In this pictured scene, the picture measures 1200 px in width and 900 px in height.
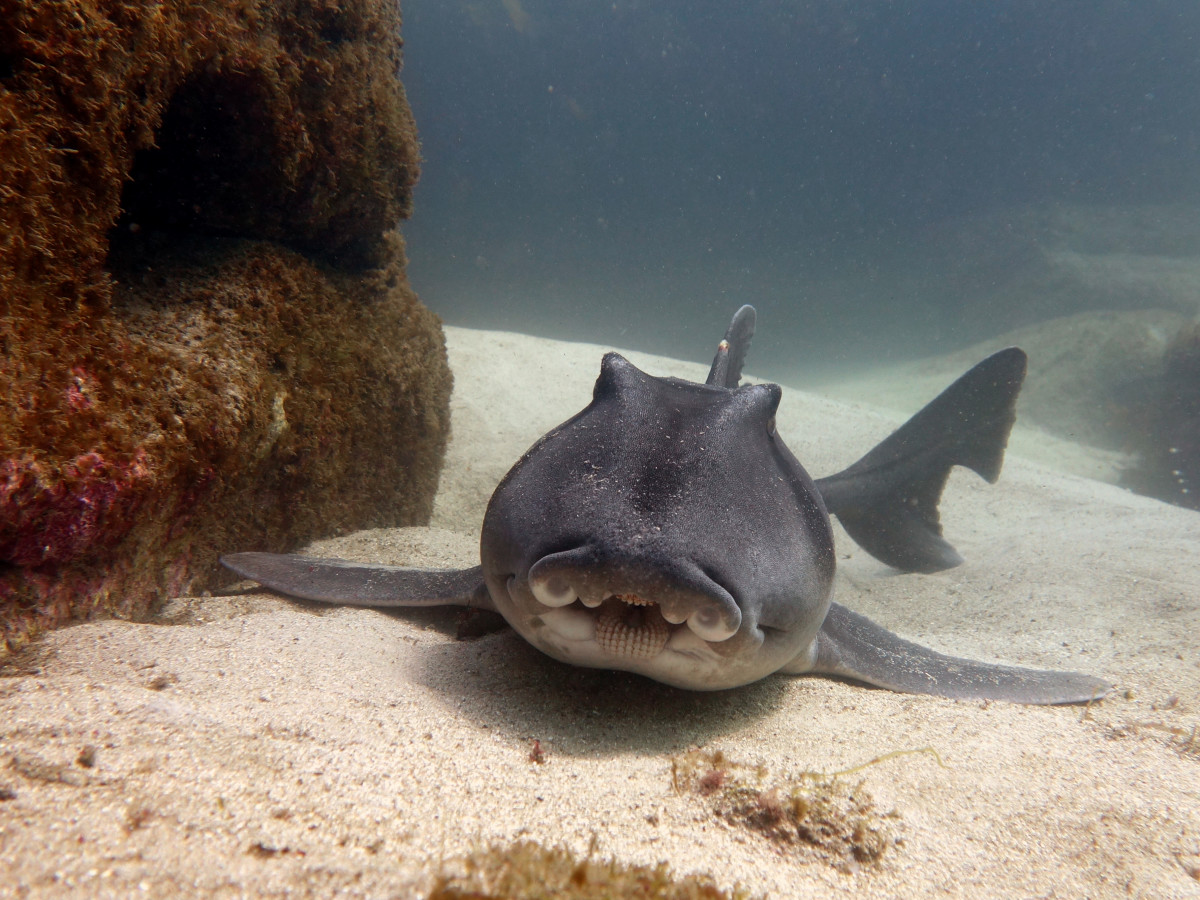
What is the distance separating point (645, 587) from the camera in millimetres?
1671

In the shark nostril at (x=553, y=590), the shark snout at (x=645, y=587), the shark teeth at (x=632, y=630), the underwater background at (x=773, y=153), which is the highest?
the underwater background at (x=773, y=153)

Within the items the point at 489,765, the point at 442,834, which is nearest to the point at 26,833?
the point at 442,834

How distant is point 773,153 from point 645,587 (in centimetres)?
5134

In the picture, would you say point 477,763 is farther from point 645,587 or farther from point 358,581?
point 358,581

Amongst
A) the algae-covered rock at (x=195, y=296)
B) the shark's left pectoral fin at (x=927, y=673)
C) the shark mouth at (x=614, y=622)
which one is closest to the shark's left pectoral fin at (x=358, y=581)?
the algae-covered rock at (x=195, y=296)

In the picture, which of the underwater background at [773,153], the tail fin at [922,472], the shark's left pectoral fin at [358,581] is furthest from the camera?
the underwater background at [773,153]

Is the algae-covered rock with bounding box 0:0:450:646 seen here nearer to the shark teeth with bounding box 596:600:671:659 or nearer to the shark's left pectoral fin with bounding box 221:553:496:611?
the shark's left pectoral fin with bounding box 221:553:496:611

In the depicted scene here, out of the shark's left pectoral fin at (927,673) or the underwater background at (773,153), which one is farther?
the underwater background at (773,153)

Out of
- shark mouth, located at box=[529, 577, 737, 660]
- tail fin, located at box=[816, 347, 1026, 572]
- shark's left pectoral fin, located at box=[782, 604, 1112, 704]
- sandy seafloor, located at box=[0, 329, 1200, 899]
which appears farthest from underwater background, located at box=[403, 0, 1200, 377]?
shark mouth, located at box=[529, 577, 737, 660]

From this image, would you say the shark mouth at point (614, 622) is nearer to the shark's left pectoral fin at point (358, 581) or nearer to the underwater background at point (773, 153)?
the shark's left pectoral fin at point (358, 581)

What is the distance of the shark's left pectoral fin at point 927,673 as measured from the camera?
8.59 feet

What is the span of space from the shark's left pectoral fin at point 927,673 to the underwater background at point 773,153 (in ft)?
104

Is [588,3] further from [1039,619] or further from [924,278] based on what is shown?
[1039,619]

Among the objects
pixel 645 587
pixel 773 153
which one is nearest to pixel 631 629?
pixel 645 587
